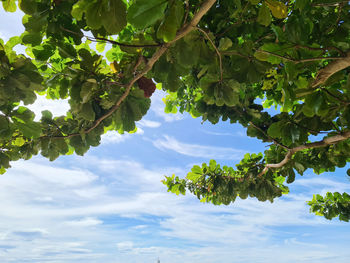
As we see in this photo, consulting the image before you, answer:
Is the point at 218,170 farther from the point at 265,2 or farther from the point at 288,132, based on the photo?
the point at 265,2

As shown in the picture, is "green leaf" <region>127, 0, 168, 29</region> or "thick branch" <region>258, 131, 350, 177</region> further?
"thick branch" <region>258, 131, 350, 177</region>

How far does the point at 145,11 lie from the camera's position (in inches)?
28.0

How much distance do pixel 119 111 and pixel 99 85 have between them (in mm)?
263

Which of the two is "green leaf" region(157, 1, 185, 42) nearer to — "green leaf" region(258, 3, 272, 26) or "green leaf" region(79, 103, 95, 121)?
"green leaf" region(258, 3, 272, 26)

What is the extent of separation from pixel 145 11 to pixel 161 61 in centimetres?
80

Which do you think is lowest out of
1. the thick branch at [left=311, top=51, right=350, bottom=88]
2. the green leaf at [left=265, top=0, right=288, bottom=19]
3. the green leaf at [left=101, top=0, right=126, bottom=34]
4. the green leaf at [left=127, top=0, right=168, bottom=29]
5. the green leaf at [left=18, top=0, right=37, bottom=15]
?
the green leaf at [left=127, top=0, right=168, bottom=29]

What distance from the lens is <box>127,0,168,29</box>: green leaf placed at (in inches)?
27.5

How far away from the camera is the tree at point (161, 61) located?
1.09 meters

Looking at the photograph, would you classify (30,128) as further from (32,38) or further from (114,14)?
(114,14)

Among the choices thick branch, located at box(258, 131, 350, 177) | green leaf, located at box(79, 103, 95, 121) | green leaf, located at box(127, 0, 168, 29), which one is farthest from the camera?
thick branch, located at box(258, 131, 350, 177)

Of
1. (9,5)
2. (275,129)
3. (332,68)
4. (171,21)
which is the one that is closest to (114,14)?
(171,21)

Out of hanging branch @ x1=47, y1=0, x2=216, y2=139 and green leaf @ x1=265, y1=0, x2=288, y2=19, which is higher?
green leaf @ x1=265, y1=0, x2=288, y2=19

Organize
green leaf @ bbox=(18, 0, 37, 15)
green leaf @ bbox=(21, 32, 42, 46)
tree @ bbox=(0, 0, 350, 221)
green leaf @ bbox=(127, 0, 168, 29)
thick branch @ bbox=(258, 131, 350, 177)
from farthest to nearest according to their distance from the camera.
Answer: thick branch @ bbox=(258, 131, 350, 177)
green leaf @ bbox=(21, 32, 42, 46)
green leaf @ bbox=(18, 0, 37, 15)
tree @ bbox=(0, 0, 350, 221)
green leaf @ bbox=(127, 0, 168, 29)

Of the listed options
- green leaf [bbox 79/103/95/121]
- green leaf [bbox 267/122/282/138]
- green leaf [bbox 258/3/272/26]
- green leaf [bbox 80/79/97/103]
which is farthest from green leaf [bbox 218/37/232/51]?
green leaf [bbox 267/122/282/138]
